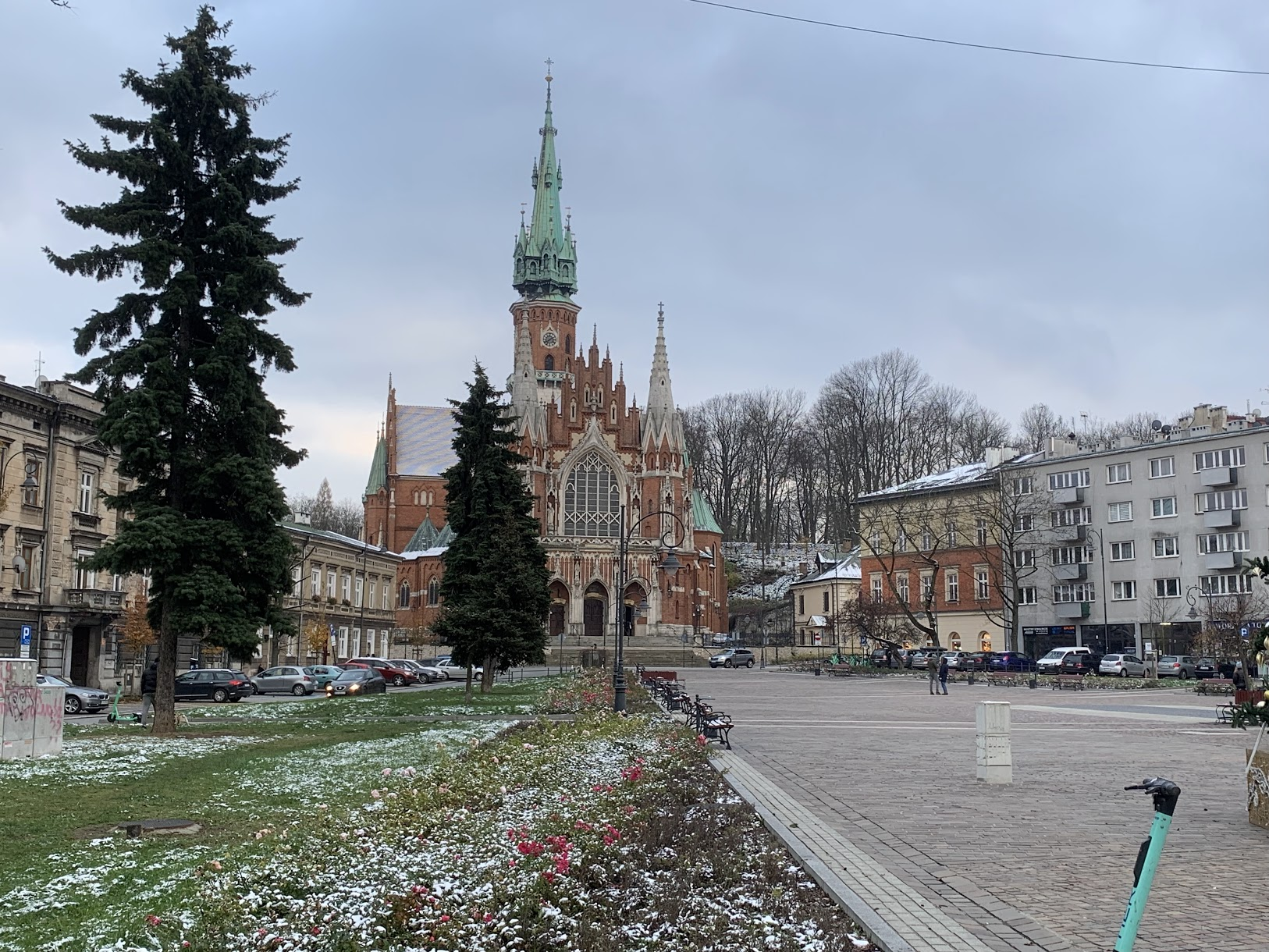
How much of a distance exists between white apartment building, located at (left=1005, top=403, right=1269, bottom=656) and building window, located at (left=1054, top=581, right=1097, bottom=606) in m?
0.07

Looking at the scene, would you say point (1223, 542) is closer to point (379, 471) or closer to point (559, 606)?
point (559, 606)

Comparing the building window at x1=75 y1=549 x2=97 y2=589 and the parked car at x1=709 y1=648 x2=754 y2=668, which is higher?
the building window at x1=75 y1=549 x2=97 y2=589

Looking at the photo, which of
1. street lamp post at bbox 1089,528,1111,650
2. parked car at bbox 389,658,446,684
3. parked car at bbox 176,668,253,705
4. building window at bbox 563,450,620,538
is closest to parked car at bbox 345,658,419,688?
parked car at bbox 389,658,446,684

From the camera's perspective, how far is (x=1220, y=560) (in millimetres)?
63688

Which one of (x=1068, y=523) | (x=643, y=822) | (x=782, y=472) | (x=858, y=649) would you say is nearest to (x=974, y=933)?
(x=643, y=822)

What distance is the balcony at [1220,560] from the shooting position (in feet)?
207

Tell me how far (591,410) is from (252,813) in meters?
77.5

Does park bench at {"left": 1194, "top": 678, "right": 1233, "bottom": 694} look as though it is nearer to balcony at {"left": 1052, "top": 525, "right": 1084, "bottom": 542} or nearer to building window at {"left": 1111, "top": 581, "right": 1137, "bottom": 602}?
building window at {"left": 1111, "top": 581, "right": 1137, "bottom": 602}

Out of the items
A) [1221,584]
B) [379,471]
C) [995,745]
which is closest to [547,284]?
[379,471]

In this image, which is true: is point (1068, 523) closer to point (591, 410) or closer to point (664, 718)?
point (591, 410)

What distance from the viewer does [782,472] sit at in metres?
108

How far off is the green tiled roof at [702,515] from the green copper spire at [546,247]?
2416cm

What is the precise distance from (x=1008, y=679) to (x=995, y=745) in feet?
126

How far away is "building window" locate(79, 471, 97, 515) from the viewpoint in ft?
143
